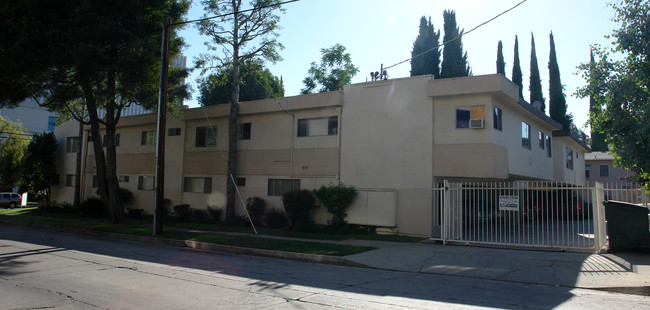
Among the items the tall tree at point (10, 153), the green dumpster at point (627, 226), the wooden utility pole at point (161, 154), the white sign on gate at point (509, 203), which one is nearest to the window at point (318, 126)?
the wooden utility pole at point (161, 154)

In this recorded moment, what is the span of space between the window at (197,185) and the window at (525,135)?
16.6 metres

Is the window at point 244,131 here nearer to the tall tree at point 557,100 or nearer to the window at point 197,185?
the window at point 197,185

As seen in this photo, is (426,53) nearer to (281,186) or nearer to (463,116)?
(281,186)

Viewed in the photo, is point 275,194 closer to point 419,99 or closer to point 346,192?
point 346,192

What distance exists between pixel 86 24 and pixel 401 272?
59.7 feet

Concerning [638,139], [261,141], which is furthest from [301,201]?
[638,139]

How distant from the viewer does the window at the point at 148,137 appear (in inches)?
1136

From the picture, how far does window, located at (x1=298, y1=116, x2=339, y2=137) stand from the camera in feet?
67.4

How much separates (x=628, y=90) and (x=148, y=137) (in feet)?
86.6

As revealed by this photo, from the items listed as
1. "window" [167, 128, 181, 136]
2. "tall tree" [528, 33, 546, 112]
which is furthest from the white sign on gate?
"tall tree" [528, 33, 546, 112]

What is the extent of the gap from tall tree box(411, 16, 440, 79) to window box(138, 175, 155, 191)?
2689cm

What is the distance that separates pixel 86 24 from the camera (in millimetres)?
20125

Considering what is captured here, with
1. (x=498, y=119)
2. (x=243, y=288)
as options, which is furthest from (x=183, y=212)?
(x=243, y=288)

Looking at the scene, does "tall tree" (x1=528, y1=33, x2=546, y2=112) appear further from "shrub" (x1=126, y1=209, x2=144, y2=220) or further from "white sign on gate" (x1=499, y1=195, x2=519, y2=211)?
"shrub" (x1=126, y1=209, x2=144, y2=220)
